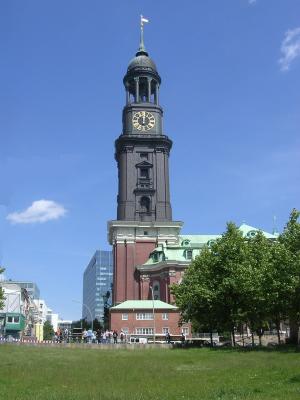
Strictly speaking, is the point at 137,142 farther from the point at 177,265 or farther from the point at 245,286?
the point at 245,286

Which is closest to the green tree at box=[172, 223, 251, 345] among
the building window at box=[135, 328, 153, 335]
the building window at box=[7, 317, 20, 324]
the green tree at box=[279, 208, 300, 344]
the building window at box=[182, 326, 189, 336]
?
the green tree at box=[279, 208, 300, 344]

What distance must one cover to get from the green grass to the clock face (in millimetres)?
84613

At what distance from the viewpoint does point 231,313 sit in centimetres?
5766

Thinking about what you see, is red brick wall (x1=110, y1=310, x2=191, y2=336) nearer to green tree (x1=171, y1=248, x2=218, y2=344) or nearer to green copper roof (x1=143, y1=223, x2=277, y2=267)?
green copper roof (x1=143, y1=223, x2=277, y2=267)

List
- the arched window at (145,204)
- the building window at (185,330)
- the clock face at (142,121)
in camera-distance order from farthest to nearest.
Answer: the clock face at (142,121) < the arched window at (145,204) < the building window at (185,330)

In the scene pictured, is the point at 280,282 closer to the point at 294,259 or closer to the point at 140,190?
the point at 294,259

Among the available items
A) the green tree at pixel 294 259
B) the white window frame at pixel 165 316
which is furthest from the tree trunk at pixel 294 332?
the white window frame at pixel 165 316

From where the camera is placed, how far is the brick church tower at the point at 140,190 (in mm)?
108062

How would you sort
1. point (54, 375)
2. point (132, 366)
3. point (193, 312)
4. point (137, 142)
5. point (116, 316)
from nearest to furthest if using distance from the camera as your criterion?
point (54, 375)
point (132, 366)
point (193, 312)
point (116, 316)
point (137, 142)

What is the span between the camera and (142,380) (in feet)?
81.4

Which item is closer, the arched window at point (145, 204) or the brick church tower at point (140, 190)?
the brick church tower at point (140, 190)

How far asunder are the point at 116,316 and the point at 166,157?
123 feet

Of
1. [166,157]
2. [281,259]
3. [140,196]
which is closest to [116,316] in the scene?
[140,196]

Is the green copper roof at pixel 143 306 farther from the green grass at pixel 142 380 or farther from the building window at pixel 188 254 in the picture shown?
the green grass at pixel 142 380
